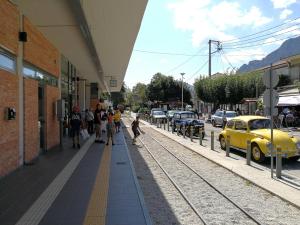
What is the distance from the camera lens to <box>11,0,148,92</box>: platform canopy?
38.3ft

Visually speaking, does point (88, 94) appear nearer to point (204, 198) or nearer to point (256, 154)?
point (256, 154)

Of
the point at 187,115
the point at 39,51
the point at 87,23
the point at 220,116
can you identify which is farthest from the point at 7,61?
the point at 220,116

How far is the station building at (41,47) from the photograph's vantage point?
1106 cm

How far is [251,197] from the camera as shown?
938 centimetres

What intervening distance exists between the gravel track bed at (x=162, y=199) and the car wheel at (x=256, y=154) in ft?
10.7

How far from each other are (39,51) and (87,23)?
2212 millimetres

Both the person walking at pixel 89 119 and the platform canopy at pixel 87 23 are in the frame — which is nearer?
the platform canopy at pixel 87 23

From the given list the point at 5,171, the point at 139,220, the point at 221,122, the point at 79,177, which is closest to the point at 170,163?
the point at 79,177

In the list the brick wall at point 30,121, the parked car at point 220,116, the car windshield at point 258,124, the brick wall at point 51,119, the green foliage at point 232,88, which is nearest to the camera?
the brick wall at point 30,121

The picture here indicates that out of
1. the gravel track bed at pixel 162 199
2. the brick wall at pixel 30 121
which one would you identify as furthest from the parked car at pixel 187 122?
the brick wall at pixel 30 121

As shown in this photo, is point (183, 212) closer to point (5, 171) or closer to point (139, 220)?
point (139, 220)

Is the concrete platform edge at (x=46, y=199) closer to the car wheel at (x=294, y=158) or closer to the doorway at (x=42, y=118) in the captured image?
the doorway at (x=42, y=118)

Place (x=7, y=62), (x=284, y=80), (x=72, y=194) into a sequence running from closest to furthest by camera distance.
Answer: (x=72, y=194), (x=7, y=62), (x=284, y=80)

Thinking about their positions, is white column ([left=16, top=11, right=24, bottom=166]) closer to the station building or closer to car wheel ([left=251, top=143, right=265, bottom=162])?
the station building
